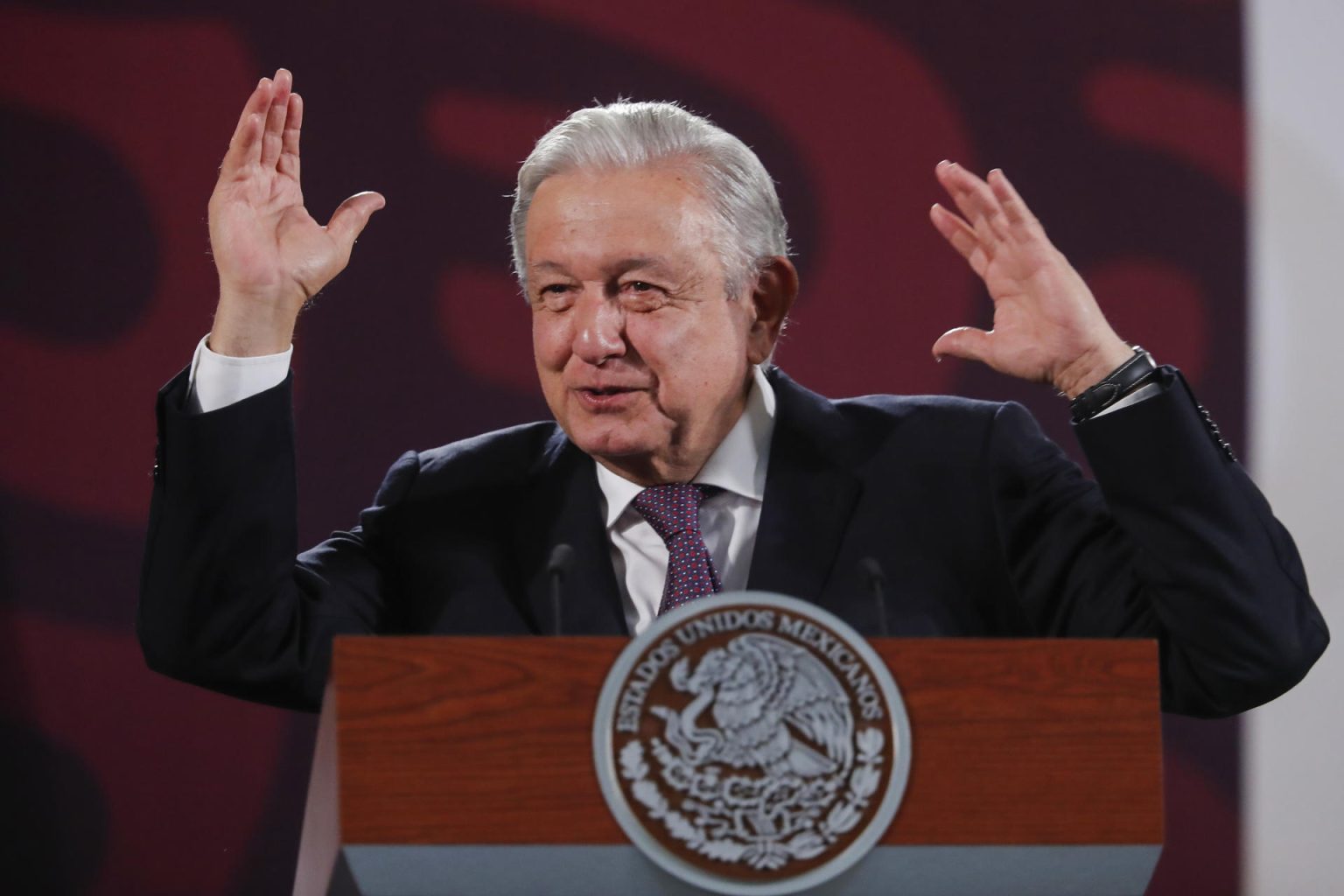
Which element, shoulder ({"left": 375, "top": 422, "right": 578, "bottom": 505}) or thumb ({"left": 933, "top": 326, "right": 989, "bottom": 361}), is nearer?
thumb ({"left": 933, "top": 326, "right": 989, "bottom": 361})

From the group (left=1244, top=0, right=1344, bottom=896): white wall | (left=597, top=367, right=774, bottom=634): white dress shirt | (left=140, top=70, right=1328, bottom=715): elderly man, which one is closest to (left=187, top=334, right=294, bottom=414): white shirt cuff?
(left=140, top=70, right=1328, bottom=715): elderly man

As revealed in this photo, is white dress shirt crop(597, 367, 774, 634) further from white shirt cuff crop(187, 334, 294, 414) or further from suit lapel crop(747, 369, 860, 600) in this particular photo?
white shirt cuff crop(187, 334, 294, 414)

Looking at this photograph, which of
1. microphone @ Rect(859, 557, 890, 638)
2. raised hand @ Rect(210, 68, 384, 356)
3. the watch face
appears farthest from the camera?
raised hand @ Rect(210, 68, 384, 356)

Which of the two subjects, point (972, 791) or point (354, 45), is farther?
point (354, 45)

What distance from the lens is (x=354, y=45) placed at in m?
2.92

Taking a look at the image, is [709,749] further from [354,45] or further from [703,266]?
[354,45]

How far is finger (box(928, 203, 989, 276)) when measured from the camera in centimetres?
187

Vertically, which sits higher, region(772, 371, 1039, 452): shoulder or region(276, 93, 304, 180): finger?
region(276, 93, 304, 180): finger

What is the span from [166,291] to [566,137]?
3.55 ft

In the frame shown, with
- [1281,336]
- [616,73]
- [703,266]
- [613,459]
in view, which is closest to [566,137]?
[703,266]

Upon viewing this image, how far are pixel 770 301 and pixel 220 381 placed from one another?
0.71 metres

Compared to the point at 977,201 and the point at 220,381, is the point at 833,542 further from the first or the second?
the point at 220,381

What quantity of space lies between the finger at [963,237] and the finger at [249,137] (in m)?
0.74

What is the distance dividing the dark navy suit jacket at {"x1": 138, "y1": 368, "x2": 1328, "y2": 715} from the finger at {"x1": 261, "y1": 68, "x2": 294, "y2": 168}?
0.31m
